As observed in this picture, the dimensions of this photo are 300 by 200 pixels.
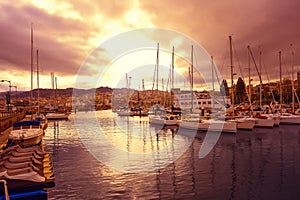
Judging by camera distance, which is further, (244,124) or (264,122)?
(264,122)

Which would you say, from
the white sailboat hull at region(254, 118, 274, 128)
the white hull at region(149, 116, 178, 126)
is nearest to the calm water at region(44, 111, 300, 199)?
the white sailboat hull at region(254, 118, 274, 128)

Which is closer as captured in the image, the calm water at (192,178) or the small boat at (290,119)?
the calm water at (192,178)

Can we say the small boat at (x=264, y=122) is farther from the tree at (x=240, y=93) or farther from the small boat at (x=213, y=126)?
the tree at (x=240, y=93)

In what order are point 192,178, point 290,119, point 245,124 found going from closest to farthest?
point 192,178 → point 245,124 → point 290,119

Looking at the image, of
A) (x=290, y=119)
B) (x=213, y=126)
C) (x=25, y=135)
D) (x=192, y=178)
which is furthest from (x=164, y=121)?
(x=192, y=178)

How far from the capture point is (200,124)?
44781mm

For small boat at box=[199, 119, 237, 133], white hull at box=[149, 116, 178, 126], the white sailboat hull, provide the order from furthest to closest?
1. white hull at box=[149, 116, 178, 126]
2. the white sailboat hull
3. small boat at box=[199, 119, 237, 133]

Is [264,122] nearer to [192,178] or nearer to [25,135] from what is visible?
[192,178]

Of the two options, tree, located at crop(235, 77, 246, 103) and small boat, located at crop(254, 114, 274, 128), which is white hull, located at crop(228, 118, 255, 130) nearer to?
small boat, located at crop(254, 114, 274, 128)

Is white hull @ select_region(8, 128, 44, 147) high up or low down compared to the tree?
down

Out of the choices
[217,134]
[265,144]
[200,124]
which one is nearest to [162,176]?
[265,144]

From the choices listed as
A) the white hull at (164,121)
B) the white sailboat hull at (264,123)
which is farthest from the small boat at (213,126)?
the white sailboat hull at (264,123)

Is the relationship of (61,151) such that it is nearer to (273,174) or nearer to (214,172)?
(214,172)

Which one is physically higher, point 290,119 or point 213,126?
point 290,119
